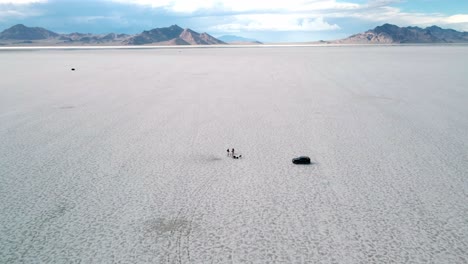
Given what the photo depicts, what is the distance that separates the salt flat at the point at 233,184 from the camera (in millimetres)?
3174

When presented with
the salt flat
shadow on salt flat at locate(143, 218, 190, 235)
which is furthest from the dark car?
shadow on salt flat at locate(143, 218, 190, 235)

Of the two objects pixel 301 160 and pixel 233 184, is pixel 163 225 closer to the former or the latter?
pixel 233 184

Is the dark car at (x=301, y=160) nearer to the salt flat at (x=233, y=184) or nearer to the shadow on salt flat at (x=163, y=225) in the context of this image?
the salt flat at (x=233, y=184)

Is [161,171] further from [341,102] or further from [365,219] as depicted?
[341,102]

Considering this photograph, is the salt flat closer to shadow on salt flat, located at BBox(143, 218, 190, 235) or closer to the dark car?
shadow on salt flat, located at BBox(143, 218, 190, 235)

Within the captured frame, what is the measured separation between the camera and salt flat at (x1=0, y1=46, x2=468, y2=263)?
10.4ft

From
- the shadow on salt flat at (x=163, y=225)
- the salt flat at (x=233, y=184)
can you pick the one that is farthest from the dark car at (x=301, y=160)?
the shadow on salt flat at (x=163, y=225)

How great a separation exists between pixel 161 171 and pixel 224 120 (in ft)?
9.98

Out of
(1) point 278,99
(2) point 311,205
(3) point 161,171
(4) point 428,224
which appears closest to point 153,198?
(3) point 161,171

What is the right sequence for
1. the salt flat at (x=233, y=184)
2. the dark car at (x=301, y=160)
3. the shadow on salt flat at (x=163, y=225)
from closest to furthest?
the salt flat at (x=233, y=184), the shadow on salt flat at (x=163, y=225), the dark car at (x=301, y=160)

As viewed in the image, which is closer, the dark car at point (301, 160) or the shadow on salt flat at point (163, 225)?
the shadow on salt flat at point (163, 225)

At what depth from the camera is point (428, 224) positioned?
11.5 feet

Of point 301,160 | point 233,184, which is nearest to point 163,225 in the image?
point 233,184

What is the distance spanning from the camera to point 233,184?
14.6 ft
